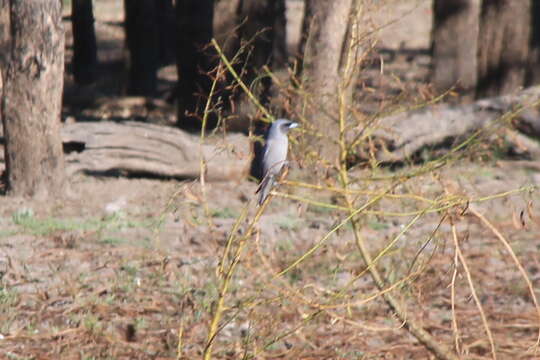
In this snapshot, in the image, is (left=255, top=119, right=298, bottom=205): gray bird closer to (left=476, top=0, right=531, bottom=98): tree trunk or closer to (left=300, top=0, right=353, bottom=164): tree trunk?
(left=300, top=0, right=353, bottom=164): tree trunk

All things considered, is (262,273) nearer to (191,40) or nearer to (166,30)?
(191,40)

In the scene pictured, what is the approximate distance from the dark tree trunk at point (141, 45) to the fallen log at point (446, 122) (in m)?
6.95

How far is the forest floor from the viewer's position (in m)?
5.43

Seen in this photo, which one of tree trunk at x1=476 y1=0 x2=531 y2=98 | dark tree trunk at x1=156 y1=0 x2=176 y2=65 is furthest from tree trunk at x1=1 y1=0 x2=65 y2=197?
dark tree trunk at x1=156 y1=0 x2=176 y2=65

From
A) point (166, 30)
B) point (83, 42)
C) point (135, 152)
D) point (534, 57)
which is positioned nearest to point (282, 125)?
→ point (135, 152)

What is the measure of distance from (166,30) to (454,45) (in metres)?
9.18

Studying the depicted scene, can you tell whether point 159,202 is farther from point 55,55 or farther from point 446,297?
point 446,297

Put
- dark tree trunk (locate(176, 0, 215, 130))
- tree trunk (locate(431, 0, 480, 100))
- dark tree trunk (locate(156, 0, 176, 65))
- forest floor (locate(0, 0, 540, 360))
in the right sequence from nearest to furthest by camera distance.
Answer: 1. forest floor (locate(0, 0, 540, 360))
2. dark tree trunk (locate(176, 0, 215, 130))
3. tree trunk (locate(431, 0, 480, 100))
4. dark tree trunk (locate(156, 0, 176, 65))

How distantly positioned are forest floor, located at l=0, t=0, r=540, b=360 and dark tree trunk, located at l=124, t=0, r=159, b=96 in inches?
287

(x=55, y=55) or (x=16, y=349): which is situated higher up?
(x=55, y=55)

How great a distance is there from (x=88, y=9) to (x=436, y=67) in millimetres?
7521

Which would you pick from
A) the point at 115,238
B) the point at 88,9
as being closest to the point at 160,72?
the point at 88,9

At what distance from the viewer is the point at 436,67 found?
15.8 meters

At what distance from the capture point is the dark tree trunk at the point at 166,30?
21641 millimetres
